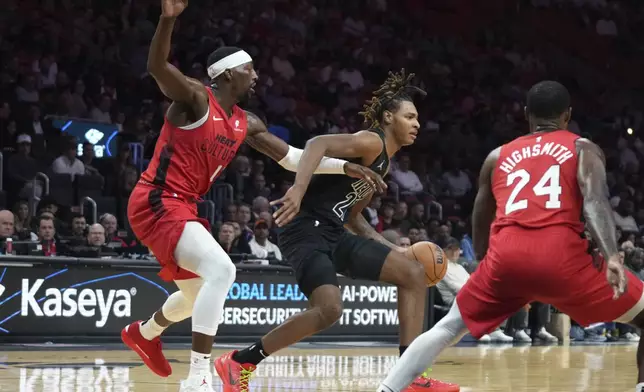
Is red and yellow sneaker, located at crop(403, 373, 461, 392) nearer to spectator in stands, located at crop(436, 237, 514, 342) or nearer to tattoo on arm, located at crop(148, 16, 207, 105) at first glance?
tattoo on arm, located at crop(148, 16, 207, 105)

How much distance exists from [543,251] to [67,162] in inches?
413

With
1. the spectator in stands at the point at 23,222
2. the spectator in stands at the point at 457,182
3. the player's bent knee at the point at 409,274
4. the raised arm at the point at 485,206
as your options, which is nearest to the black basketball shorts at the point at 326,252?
the player's bent knee at the point at 409,274

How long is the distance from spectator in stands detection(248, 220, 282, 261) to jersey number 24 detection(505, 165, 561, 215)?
882cm

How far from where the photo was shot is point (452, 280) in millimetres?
14070

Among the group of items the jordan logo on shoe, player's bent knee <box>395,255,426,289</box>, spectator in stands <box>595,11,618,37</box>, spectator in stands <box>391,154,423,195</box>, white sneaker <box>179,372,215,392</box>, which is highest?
spectator in stands <box>595,11,618,37</box>

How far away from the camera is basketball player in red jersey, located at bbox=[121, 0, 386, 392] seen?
6203 mm

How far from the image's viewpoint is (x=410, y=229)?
1552 cm

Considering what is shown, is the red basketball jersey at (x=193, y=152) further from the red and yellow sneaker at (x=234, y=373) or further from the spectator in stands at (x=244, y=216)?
the spectator in stands at (x=244, y=216)

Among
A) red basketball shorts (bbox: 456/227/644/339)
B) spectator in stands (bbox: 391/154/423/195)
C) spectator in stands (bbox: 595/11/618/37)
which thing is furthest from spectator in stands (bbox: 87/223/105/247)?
spectator in stands (bbox: 595/11/618/37)

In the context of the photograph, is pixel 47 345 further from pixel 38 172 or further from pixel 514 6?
pixel 514 6

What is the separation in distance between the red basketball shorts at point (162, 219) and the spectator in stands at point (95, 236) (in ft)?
19.1

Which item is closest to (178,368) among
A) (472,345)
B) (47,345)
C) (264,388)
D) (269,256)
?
(264,388)

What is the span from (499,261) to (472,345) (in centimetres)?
897

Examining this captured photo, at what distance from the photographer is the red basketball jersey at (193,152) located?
641 cm
